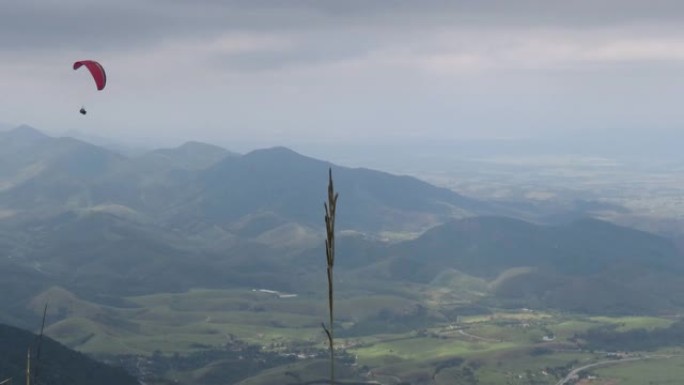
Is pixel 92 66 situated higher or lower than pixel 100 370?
higher

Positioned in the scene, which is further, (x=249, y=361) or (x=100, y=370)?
(x=249, y=361)

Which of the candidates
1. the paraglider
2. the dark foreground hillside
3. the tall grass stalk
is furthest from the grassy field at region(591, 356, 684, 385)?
the tall grass stalk

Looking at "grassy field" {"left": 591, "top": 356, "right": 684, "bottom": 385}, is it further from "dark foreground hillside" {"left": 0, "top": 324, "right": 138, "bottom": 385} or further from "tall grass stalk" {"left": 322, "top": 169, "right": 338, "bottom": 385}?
"tall grass stalk" {"left": 322, "top": 169, "right": 338, "bottom": 385}

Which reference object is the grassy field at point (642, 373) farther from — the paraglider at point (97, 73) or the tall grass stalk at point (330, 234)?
the tall grass stalk at point (330, 234)

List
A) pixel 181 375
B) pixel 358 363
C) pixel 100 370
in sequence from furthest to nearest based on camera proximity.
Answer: pixel 358 363
pixel 181 375
pixel 100 370

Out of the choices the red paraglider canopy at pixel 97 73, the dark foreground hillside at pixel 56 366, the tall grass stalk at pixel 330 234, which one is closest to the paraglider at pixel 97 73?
the red paraglider canopy at pixel 97 73

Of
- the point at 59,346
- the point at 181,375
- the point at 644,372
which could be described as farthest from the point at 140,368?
the point at 644,372

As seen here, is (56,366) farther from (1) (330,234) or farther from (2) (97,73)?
(1) (330,234)

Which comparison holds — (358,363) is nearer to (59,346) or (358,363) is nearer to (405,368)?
(405,368)
